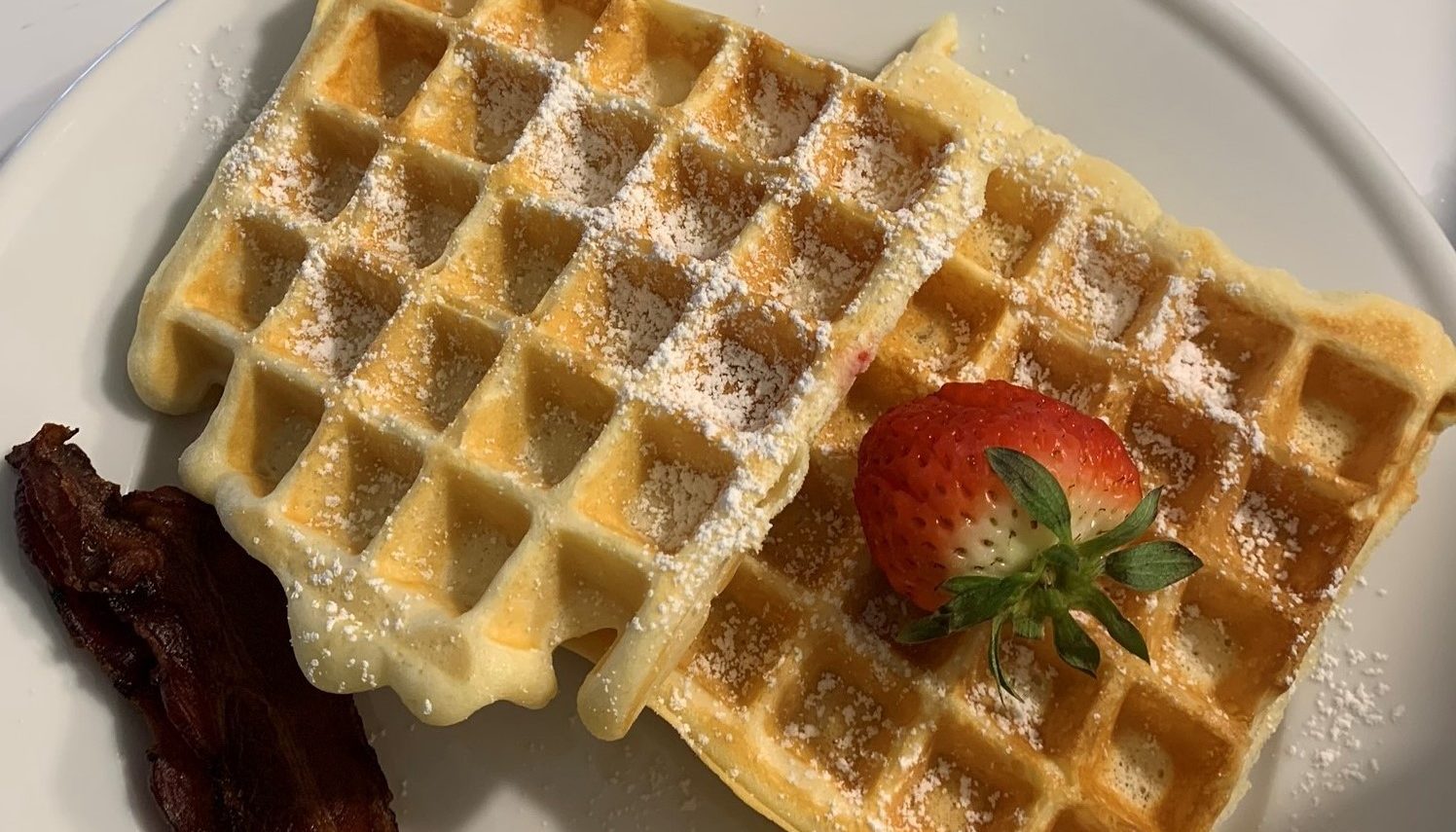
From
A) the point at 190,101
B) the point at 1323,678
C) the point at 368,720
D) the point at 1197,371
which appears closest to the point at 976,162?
the point at 1197,371

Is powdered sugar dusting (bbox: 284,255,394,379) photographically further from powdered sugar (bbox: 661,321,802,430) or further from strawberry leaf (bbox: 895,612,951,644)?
strawberry leaf (bbox: 895,612,951,644)

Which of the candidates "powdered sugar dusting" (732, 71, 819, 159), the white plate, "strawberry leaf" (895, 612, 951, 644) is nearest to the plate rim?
the white plate

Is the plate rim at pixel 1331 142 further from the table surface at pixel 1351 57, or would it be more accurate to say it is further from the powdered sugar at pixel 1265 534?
the powdered sugar at pixel 1265 534

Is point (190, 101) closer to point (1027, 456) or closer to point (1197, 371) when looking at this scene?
point (1027, 456)

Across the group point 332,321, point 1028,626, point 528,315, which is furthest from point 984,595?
point 332,321

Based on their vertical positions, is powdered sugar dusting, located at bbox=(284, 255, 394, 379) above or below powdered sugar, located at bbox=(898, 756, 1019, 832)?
above

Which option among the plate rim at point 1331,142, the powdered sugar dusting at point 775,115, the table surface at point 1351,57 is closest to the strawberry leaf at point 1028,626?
the powdered sugar dusting at point 775,115
